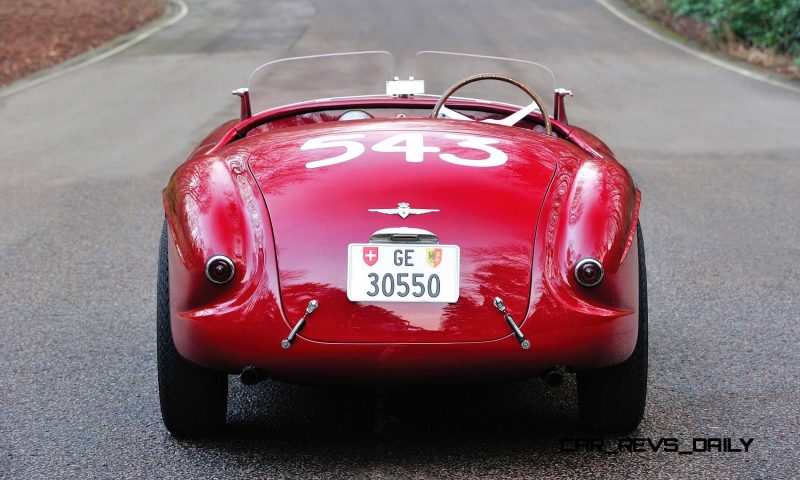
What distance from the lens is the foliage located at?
675 inches

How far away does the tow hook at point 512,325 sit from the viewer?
329 cm

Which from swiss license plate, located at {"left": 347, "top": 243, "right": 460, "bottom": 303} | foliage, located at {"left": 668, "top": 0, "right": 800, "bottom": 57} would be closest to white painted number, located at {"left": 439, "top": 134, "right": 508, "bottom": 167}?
swiss license plate, located at {"left": 347, "top": 243, "right": 460, "bottom": 303}

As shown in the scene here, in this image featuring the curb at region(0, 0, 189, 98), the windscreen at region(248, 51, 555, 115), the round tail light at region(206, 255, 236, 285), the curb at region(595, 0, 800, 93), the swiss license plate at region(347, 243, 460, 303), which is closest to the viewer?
the swiss license plate at region(347, 243, 460, 303)

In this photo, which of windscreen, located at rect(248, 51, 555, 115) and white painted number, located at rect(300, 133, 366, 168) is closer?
white painted number, located at rect(300, 133, 366, 168)

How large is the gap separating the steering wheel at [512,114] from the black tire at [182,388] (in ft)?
4.37

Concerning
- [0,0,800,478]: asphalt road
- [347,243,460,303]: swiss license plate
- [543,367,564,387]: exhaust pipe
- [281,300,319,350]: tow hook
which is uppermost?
[347,243,460,303]: swiss license plate

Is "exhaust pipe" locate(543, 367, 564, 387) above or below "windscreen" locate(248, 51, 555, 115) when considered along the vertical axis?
below

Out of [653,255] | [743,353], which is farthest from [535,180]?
[653,255]

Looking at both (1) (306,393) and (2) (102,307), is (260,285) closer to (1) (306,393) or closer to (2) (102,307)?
(1) (306,393)

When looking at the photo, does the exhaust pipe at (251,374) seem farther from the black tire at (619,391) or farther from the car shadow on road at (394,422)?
the black tire at (619,391)

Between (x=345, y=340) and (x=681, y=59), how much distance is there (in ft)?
49.4

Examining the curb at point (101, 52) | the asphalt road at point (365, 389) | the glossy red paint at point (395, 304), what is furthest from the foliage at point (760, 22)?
the glossy red paint at point (395, 304)

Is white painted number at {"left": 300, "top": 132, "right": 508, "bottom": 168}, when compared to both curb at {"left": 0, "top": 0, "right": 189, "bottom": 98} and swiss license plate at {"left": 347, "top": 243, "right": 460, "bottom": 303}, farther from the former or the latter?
curb at {"left": 0, "top": 0, "right": 189, "bottom": 98}

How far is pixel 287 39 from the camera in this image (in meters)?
20.6
